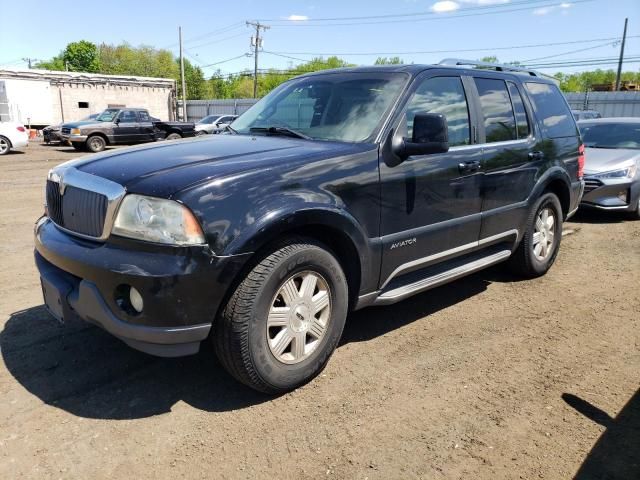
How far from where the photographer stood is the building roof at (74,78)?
103 feet

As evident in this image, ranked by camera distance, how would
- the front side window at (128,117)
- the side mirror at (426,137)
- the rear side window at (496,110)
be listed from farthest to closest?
the front side window at (128,117) → the rear side window at (496,110) → the side mirror at (426,137)

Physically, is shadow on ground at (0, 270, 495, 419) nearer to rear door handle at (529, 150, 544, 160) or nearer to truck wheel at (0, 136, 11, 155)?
rear door handle at (529, 150, 544, 160)

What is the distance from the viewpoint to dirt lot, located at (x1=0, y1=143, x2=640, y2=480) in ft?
8.02

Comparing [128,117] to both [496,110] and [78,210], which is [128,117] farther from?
[78,210]

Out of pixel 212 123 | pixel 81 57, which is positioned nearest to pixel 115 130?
pixel 212 123

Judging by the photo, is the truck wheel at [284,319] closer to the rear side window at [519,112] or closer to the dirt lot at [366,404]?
the dirt lot at [366,404]

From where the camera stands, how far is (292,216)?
2.77 m

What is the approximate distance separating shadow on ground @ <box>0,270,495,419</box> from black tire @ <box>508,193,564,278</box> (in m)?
1.64

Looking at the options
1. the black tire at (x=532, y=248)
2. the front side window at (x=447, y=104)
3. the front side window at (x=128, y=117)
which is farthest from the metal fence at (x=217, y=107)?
the front side window at (x=447, y=104)

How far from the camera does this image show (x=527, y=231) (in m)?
4.82

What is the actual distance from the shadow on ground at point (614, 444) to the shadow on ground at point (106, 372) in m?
1.51

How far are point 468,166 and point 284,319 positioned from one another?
1953 millimetres

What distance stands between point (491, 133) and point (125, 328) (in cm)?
324

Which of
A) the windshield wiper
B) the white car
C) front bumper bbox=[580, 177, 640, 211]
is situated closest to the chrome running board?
the windshield wiper
